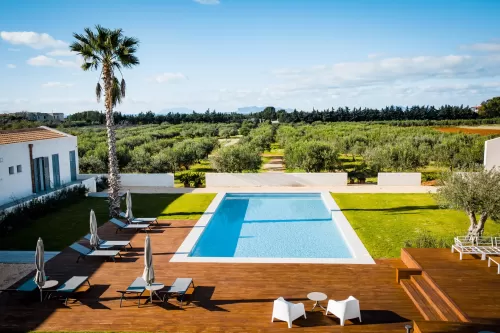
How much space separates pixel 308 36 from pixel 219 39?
553cm

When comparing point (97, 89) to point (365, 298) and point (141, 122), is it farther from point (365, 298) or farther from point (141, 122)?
point (141, 122)

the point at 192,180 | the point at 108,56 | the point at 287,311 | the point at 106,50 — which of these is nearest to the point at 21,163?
the point at 108,56

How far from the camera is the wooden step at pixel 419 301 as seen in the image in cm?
705

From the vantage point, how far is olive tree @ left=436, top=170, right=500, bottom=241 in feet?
32.6

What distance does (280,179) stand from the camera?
70.0ft

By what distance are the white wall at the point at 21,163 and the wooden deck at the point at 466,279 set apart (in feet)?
50.6

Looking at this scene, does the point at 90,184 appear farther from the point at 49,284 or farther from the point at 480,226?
the point at 480,226

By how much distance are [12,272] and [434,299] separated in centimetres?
995

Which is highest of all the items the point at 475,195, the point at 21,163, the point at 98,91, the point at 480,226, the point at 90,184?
the point at 98,91

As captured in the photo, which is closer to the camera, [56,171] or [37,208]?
[37,208]

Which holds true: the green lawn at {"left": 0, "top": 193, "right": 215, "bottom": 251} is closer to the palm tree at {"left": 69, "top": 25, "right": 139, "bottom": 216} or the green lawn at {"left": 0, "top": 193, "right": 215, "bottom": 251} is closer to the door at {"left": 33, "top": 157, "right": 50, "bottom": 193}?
the door at {"left": 33, "top": 157, "right": 50, "bottom": 193}

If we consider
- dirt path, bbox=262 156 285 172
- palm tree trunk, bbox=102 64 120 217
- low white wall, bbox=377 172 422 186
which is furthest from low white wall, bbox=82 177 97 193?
low white wall, bbox=377 172 422 186

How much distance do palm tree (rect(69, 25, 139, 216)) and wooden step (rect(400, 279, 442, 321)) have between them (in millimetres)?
11069

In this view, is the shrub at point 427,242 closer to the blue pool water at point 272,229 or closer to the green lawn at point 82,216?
the blue pool water at point 272,229
